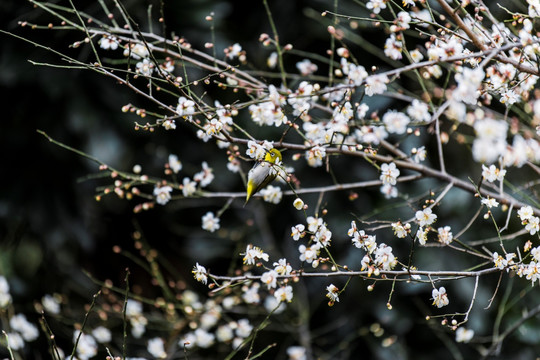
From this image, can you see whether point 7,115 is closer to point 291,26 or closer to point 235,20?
point 235,20

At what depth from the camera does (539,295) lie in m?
2.29

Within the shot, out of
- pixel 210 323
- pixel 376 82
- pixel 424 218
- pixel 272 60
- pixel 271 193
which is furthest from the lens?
pixel 210 323

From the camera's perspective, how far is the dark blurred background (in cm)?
230

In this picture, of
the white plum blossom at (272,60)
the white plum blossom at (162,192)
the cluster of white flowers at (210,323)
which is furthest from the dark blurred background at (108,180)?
the white plum blossom at (162,192)

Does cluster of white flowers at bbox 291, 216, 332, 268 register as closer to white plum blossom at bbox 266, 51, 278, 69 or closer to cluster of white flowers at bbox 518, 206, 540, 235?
cluster of white flowers at bbox 518, 206, 540, 235

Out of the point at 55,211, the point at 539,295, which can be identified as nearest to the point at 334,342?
the point at 539,295

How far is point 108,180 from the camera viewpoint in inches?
97.9

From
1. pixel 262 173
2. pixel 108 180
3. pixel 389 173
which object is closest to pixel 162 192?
pixel 262 173

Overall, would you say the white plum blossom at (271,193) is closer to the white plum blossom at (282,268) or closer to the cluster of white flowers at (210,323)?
the white plum blossom at (282,268)

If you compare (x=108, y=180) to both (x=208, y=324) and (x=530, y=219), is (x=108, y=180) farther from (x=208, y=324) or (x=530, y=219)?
(x=530, y=219)

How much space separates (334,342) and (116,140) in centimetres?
121

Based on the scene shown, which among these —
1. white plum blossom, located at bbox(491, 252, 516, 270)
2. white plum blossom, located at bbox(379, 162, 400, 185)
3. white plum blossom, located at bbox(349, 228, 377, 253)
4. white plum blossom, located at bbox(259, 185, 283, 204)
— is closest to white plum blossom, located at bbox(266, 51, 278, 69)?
white plum blossom, located at bbox(259, 185, 283, 204)

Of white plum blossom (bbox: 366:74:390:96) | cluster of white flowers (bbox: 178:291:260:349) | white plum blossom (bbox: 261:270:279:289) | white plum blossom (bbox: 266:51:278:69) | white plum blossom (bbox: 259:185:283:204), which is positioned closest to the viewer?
white plum blossom (bbox: 366:74:390:96)

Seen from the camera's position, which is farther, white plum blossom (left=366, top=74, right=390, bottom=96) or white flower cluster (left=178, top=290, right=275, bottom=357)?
white flower cluster (left=178, top=290, right=275, bottom=357)
